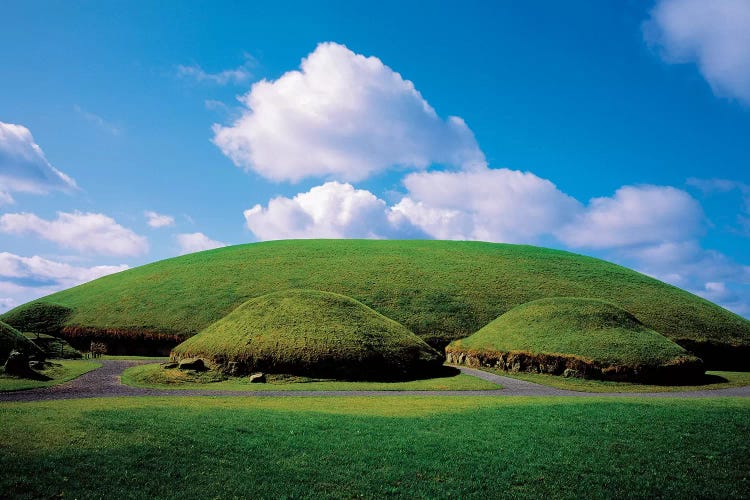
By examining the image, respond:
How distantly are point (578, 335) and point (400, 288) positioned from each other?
1079 inches

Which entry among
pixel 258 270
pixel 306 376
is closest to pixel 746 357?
pixel 306 376

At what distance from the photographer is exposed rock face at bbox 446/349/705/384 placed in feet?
111

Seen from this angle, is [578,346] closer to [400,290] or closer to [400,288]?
[400,290]

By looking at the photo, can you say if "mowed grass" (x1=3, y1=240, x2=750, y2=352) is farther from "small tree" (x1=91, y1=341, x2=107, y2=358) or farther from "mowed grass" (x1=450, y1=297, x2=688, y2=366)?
"mowed grass" (x1=450, y1=297, x2=688, y2=366)

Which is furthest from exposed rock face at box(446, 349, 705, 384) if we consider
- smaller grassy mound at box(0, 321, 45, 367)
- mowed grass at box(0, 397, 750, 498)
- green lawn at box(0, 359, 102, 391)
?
smaller grassy mound at box(0, 321, 45, 367)

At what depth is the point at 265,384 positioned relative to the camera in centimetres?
2992

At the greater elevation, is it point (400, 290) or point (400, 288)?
point (400, 288)

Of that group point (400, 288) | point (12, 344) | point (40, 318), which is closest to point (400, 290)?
point (400, 288)

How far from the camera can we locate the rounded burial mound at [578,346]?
3444 cm

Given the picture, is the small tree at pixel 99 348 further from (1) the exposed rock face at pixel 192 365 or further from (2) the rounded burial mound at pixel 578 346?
(2) the rounded burial mound at pixel 578 346

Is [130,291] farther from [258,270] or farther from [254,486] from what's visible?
[254,486]

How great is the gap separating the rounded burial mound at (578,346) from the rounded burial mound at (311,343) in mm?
6361

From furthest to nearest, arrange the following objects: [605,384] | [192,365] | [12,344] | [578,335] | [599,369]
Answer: [578,335]
[599,369]
[605,384]
[12,344]
[192,365]

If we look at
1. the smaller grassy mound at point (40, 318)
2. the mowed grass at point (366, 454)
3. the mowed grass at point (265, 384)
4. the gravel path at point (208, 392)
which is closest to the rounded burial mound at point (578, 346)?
the gravel path at point (208, 392)
